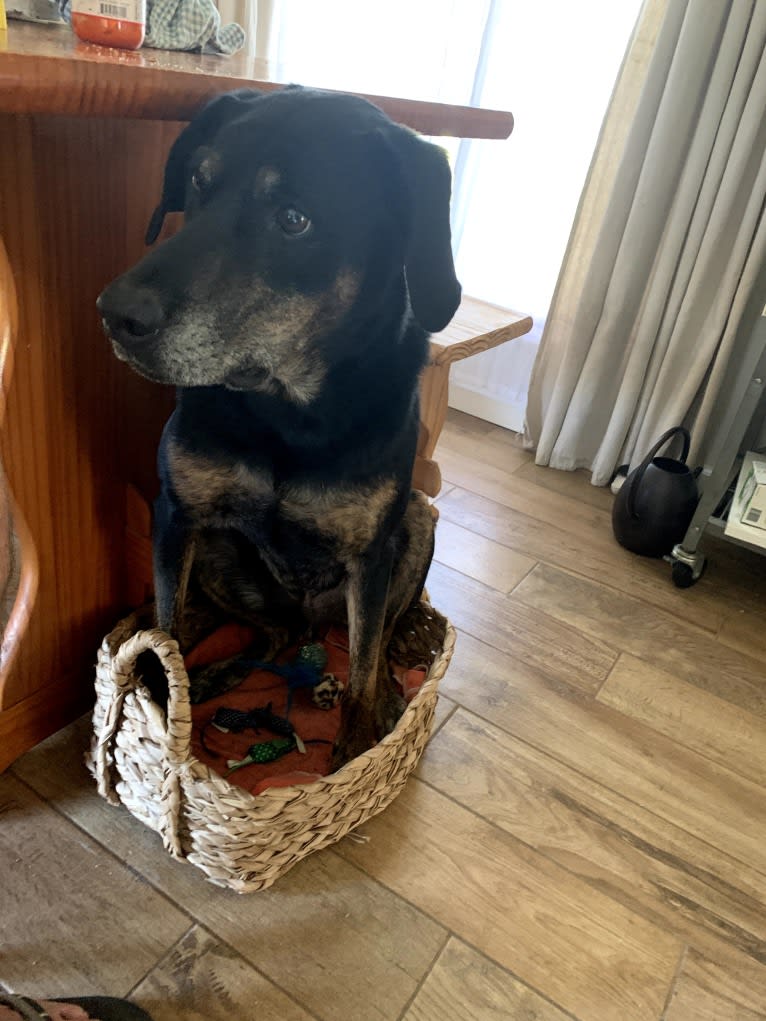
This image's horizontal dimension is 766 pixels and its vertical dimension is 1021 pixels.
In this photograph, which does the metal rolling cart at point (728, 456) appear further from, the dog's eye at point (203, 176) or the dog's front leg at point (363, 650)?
the dog's eye at point (203, 176)

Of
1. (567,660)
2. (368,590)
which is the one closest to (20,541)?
(368,590)

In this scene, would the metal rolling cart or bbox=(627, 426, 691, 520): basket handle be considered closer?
the metal rolling cart

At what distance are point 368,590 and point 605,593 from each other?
1.02 metres

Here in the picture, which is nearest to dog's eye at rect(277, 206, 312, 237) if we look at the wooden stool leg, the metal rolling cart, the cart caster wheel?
the wooden stool leg

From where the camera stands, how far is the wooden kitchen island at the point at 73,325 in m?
0.80

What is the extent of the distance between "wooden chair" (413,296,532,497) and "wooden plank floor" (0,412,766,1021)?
393mm

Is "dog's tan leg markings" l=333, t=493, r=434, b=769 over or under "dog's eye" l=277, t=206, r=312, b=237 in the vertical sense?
under

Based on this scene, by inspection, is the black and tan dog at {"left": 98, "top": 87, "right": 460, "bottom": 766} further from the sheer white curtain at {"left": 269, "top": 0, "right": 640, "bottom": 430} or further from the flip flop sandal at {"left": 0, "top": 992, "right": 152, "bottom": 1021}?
the sheer white curtain at {"left": 269, "top": 0, "right": 640, "bottom": 430}

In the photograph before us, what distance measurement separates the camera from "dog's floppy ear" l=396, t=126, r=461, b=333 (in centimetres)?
96

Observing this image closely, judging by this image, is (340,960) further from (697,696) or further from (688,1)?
(688,1)

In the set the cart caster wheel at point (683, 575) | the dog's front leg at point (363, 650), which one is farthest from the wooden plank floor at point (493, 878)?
the cart caster wheel at point (683, 575)

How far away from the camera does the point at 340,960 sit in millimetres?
1076

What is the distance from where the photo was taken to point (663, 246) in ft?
7.18

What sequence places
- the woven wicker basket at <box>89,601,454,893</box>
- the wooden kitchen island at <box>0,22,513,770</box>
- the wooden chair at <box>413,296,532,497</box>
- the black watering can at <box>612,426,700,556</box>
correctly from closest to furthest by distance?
the wooden kitchen island at <box>0,22,513,770</box>, the woven wicker basket at <box>89,601,454,893</box>, the wooden chair at <box>413,296,532,497</box>, the black watering can at <box>612,426,700,556</box>
